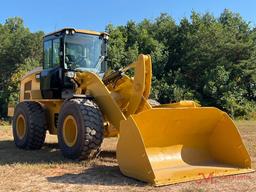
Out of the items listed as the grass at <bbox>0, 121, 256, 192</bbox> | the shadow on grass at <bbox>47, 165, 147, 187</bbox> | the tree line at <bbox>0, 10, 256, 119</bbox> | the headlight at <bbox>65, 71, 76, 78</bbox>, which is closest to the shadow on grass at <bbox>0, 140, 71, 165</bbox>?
the grass at <bbox>0, 121, 256, 192</bbox>

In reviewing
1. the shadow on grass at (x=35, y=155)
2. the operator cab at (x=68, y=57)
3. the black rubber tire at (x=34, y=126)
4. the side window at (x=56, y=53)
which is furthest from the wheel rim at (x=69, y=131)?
the side window at (x=56, y=53)

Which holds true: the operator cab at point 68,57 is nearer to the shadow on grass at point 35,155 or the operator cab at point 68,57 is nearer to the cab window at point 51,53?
the cab window at point 51,53

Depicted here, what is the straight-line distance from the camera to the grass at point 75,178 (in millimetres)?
6078

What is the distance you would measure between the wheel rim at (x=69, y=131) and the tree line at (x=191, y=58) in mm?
20161

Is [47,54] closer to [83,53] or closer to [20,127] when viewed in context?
[83,53]

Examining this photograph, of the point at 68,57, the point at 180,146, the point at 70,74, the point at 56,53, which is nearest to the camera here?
the point at 180,146

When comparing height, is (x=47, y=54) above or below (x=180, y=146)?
above

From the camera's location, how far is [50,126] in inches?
395

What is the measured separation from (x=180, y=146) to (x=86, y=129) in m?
1.62

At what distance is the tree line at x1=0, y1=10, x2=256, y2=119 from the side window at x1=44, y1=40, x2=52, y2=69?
59.0 ft

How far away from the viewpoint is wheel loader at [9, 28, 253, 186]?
22.1 ft

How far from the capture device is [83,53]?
9875mm

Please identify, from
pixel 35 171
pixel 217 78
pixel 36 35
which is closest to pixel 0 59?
pixel 36 35

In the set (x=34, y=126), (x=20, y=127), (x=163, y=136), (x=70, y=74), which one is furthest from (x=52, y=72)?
(x=163, y=136)
